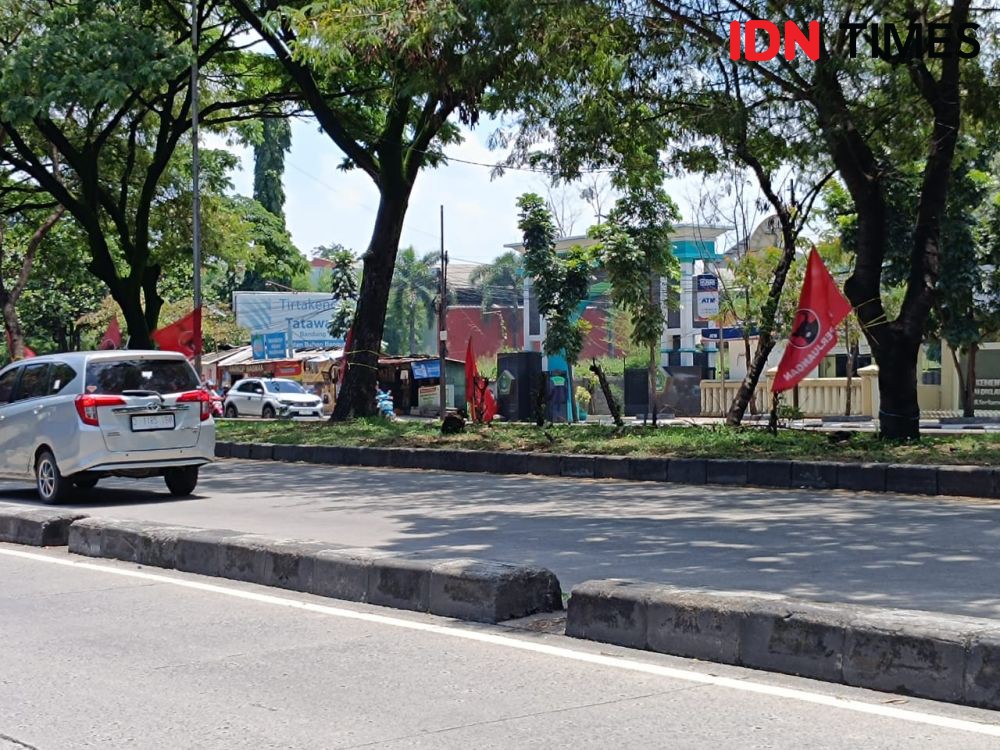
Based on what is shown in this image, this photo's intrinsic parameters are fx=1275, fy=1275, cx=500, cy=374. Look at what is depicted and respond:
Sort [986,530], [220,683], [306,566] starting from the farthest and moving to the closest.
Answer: [986,530]
[306,566]
[220,683]

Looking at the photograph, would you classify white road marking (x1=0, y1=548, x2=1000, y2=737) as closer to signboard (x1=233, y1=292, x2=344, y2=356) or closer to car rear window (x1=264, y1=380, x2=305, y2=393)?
car rear window (x1=264, y1=380, x2=305, y2=393)

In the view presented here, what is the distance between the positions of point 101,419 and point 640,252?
23262 millimetres

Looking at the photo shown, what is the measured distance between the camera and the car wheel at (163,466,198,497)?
14672 millimetres

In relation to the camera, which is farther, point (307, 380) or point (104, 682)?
point (307, 380)

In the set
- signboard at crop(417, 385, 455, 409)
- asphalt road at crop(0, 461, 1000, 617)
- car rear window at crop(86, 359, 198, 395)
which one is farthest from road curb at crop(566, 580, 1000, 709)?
signboard at crop(417, 385, 455, 409)

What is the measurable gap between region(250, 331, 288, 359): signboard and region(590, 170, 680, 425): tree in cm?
2874

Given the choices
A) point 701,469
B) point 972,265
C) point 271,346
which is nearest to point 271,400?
point 271,346

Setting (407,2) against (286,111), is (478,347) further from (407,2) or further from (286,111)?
(407,2)

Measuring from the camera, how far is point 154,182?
28.2m

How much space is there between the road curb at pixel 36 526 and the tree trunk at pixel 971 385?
29.9m

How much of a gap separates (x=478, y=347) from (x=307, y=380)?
91.6 feet

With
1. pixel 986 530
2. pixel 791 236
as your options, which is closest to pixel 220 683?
pixel 986 530

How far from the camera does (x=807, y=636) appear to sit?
5547 millimetres

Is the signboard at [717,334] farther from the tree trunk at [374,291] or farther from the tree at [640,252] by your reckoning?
the tree trunk at [374,291]
